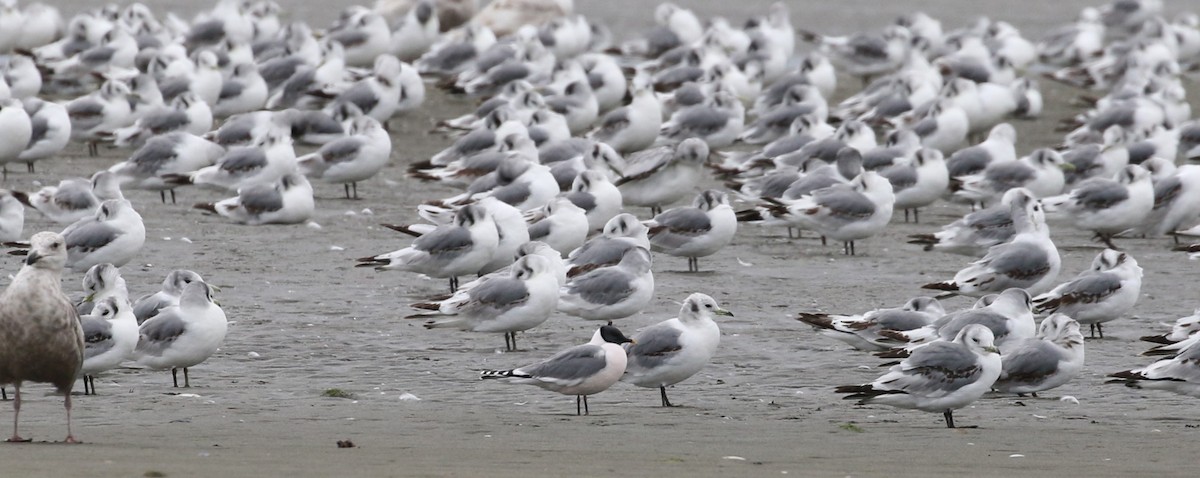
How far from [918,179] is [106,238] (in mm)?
7328

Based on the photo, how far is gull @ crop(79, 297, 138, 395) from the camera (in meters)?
10.2

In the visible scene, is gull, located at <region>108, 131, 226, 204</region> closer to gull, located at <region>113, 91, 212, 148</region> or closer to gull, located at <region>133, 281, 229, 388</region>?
gull, located at <region>113, 91, 212, 148</region>

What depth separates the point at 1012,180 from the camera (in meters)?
17.6

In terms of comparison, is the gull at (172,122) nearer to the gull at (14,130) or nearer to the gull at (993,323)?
the gull at (14,130)

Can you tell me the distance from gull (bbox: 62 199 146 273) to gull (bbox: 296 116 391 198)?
3912 millimetres

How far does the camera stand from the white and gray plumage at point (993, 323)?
11.1 m

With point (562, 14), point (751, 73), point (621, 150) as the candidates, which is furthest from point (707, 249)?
point (562, 14)

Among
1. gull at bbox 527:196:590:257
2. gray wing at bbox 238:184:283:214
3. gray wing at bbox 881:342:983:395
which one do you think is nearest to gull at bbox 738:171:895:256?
gull at bbox 527:196:590:257

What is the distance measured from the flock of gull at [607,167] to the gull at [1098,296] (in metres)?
0.02

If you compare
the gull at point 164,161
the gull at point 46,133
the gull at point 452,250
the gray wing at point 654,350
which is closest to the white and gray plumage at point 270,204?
the gull at point 164,161

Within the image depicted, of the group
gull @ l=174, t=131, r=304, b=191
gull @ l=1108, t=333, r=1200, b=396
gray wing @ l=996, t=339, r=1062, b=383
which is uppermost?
gull @ l=174, t=131, r=304, b=191

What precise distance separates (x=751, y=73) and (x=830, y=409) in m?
15.4

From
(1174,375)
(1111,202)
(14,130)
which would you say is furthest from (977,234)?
(14,130)

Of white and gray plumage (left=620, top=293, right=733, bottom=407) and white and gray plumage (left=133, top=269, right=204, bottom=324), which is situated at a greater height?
white and gray plumage (left=133, top=269, right=204, bottom=324)
